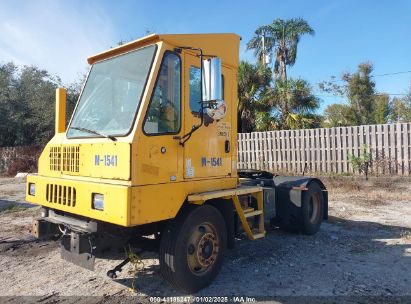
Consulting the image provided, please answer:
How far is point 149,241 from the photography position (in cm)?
452

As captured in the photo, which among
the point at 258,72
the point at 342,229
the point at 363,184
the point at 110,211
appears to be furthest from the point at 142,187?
the point at 258,72

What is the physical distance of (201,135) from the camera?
15.1 ft

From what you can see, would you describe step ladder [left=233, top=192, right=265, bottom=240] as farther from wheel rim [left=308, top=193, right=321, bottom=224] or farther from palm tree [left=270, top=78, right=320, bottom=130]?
palm tree [left=270, top=78, right=320, bottom=130]

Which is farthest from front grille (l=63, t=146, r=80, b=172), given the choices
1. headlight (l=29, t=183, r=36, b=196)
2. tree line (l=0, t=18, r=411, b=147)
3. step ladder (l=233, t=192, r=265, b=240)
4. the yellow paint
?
tree line (l=0, t=18, r=411, b=147)

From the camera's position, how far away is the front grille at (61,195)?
421 cm

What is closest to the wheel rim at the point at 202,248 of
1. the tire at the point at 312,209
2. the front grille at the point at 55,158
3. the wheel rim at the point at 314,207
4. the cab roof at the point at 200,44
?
the front grille at the point at 55,158

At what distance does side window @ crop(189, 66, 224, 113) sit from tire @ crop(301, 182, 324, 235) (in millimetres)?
3242

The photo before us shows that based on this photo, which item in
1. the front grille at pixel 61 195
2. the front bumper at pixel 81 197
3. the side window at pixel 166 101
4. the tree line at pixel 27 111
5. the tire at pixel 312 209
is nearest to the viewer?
the front bumper at pixel 81 197

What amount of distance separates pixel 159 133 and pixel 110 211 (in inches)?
38.4

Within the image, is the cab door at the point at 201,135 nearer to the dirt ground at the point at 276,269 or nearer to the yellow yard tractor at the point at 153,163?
the yellow yard tractor at the point at 153,163

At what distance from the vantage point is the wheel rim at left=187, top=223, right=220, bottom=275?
4.31 meters

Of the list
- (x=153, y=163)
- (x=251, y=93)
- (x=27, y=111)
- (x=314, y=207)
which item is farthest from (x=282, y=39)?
(x=153, y=163)

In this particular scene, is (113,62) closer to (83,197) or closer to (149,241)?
(83,197)

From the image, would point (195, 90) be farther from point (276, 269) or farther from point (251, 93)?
point (251, 93)
